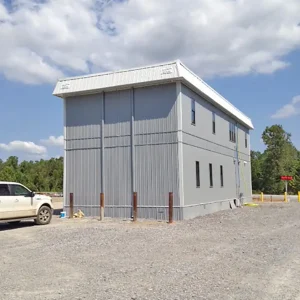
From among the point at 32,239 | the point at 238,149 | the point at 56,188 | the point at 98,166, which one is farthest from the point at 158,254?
the point at 56,188

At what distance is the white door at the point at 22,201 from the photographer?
15389 mm

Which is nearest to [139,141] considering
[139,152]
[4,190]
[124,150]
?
[139,152]

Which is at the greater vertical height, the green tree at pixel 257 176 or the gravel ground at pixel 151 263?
the green tree at pixel 257 176

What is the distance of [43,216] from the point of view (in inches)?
654

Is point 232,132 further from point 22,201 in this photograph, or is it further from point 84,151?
point 22,201

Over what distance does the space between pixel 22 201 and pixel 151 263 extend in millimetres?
8687

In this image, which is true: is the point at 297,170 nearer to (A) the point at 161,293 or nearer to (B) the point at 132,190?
(B) the point at 132,190

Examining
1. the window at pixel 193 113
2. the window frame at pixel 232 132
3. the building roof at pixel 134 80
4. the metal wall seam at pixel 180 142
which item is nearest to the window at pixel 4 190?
the building roof at pixel 134 80

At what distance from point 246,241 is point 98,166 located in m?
9.64

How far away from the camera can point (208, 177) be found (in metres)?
21.6

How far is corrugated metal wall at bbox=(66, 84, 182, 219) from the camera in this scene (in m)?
17.8

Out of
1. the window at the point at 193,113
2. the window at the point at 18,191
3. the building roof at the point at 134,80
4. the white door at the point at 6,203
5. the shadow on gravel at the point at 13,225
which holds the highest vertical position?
the building roof at the point at 134,80

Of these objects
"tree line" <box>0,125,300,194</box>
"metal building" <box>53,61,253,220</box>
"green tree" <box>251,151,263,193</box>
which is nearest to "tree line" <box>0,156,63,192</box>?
"tree line" <box>0,125,300,194</box>

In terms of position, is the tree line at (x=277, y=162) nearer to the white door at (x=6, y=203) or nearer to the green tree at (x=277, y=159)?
the green tree at (x=277, y=159)
